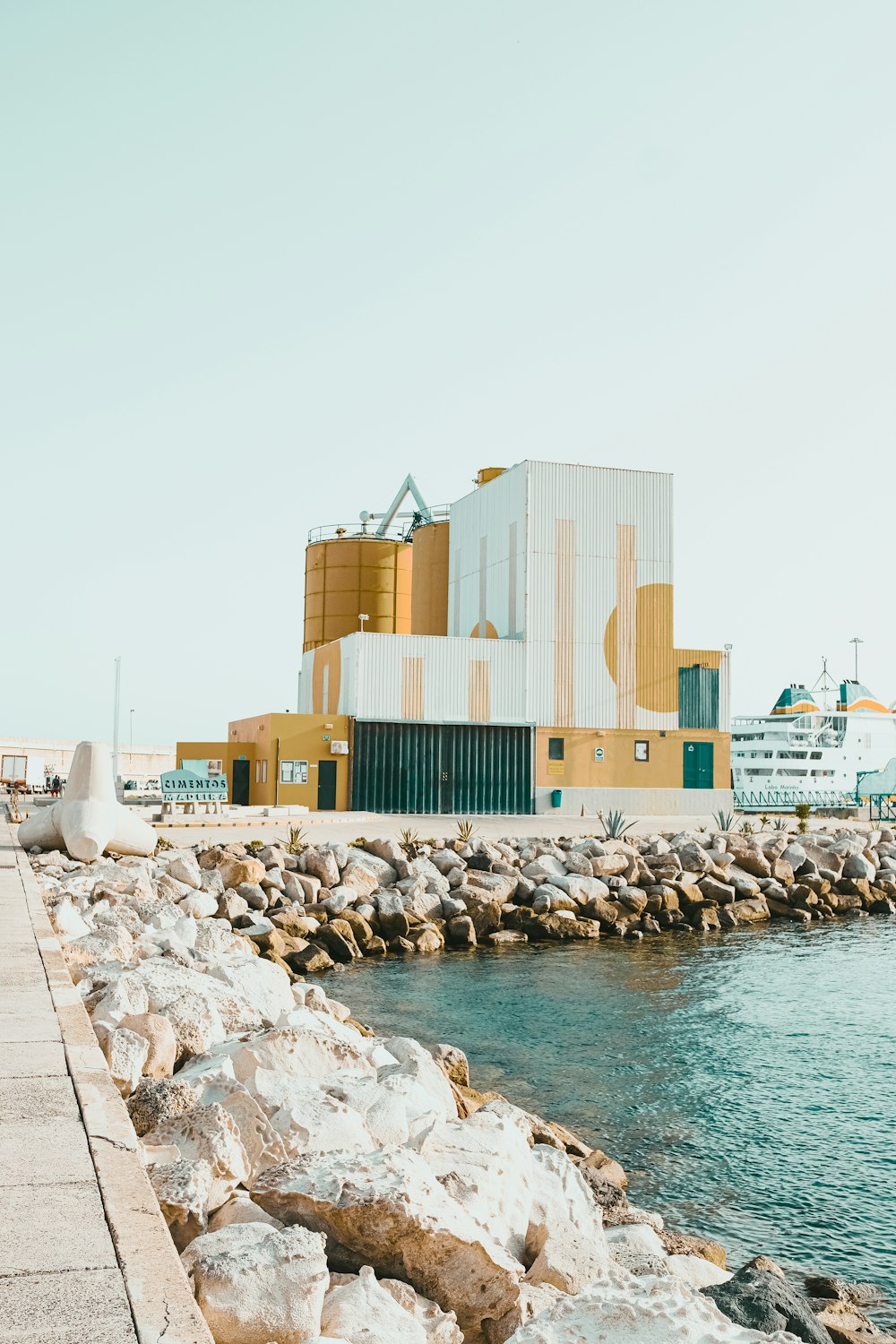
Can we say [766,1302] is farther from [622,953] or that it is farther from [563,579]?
[563,579]

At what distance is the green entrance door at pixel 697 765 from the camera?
34.0 meters

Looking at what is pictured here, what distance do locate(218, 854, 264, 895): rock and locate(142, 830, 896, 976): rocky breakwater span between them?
0.06ft

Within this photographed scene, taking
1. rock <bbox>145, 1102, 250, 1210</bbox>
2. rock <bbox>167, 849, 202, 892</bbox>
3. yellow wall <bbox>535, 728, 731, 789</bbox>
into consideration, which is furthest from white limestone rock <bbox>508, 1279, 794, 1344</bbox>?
yellow wall <bbox>535, 728, 731, 789</bbox>

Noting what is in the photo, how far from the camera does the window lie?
31266mm

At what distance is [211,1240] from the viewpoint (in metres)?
3.65

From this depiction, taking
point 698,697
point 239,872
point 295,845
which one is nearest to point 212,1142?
point 239,872

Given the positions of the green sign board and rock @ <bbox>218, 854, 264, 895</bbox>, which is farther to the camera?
the green sign board

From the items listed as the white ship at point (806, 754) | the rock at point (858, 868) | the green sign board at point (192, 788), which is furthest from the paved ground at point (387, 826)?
the white ship at point (806, 754)

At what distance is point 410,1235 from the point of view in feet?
12.4

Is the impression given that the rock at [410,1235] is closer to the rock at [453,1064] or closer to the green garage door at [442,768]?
the rock at [453,1064]

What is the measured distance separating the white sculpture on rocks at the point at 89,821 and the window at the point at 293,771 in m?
14.1

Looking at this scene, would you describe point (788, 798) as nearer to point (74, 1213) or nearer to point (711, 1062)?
point (711, 1062)

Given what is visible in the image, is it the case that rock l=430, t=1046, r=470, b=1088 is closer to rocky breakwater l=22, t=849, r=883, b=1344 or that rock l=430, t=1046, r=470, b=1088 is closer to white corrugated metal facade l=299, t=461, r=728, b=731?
rocky breakwater l=22, t=849, r=883, b=1344

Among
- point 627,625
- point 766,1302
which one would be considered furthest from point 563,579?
point 766,1302
